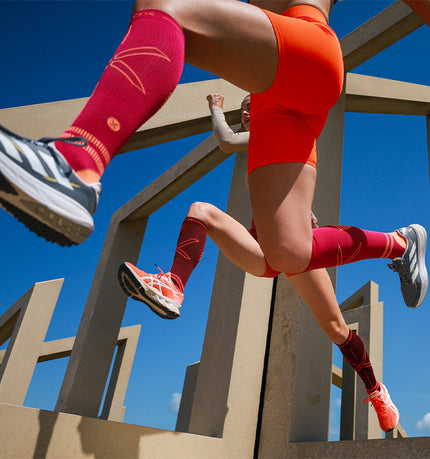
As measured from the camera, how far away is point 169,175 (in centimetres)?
471

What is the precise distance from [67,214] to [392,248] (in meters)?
1.33

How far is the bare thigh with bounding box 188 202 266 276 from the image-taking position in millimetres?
1730

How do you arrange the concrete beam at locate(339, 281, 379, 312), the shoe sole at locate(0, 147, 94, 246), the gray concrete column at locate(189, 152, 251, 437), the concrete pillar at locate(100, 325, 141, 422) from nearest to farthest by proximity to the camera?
the shoe sole at locate(0, 147, 94, 246) → the gray concrete column at locate(189, 152, 251, 437) → the concrete beam at locate(339, 281, 379, 312) → the concrete pillar at locate(100, 325, 141, 422)

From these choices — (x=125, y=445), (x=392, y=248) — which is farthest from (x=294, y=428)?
(x=392, y=248)

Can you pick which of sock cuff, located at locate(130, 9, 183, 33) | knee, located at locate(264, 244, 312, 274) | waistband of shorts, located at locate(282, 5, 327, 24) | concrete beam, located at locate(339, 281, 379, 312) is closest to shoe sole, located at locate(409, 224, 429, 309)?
knee, located at locate(264, 244, 312, 274)

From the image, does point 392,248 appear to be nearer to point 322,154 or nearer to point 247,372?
point 247,372

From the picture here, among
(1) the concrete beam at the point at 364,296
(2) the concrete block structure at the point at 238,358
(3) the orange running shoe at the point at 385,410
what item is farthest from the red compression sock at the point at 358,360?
(1) the concrete beam at the point at 364,296

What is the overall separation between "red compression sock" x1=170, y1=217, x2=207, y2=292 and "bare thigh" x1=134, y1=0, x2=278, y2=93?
762 mm

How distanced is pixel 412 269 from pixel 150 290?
1.06 meters

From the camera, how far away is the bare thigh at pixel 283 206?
4.25ft

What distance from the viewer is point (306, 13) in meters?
1.15

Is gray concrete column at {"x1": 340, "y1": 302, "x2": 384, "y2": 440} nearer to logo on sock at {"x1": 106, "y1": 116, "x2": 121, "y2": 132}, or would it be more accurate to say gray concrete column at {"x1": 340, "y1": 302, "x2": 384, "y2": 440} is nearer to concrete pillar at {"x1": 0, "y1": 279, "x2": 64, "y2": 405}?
concrete pillar at {"x1": 0, "y1": 279, "x2": 64, "y2": 405}

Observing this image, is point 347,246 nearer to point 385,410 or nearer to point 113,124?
point 385,410

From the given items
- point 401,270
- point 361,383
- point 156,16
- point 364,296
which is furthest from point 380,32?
point 364,296
